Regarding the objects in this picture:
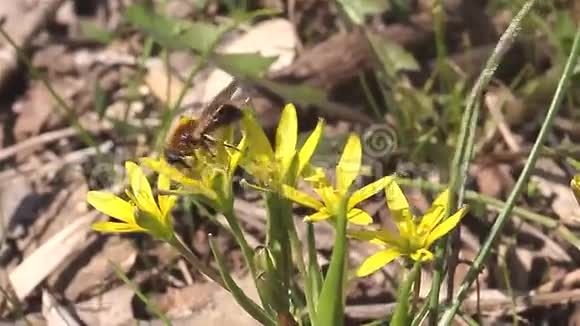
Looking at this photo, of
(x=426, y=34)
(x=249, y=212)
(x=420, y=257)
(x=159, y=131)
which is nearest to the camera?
(x=420, y=257)

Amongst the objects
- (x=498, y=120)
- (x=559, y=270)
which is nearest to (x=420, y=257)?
(x=559, y=270)

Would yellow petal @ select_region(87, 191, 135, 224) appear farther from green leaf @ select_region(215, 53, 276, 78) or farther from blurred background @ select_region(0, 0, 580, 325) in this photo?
green leaf @ select_region(215, 53, 276, 78)

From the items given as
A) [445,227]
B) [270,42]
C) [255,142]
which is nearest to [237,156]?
[255,142]

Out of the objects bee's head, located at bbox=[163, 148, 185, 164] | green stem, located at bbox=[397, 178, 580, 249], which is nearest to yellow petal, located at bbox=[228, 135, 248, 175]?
bee's head, located at bbox=[163, 148, 185, 164]

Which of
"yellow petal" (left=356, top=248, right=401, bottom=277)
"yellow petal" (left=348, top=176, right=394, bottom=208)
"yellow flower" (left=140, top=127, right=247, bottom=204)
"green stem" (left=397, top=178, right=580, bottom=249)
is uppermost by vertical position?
"yellow flower" (left=140, top=127, right=247, bottom=204)

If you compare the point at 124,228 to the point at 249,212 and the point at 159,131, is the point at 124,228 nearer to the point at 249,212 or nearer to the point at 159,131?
the point at 249,212

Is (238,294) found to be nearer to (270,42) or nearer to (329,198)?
(329,198)

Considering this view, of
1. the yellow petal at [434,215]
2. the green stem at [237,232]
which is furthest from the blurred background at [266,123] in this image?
the green stem at [237,232]

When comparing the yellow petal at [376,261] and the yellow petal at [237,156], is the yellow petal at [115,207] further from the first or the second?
the yellow petal at [376,261]
